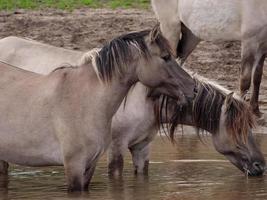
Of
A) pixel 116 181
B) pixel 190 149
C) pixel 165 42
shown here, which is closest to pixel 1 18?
pixel 190 149

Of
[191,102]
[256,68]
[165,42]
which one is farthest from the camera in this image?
[256,68]

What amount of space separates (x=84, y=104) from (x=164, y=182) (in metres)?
1.25


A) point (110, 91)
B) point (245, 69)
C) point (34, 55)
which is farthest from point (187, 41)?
point (110, 91)

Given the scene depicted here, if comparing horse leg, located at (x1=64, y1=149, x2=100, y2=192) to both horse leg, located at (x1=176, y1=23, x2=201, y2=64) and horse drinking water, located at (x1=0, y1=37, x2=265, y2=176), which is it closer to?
horse drinking water, located at (x1=0, y1=37, x2=265, y2=176)

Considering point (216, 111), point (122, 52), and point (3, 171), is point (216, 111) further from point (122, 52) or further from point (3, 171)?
point (3, 171)

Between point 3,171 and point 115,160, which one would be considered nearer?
point 3,171

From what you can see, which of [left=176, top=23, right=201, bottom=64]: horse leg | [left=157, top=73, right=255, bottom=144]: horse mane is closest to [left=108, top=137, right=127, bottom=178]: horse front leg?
[left=157, top=73, right=255, bottom=144]: horse mane

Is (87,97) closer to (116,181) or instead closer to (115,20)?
(116,181)

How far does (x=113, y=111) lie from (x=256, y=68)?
468cm

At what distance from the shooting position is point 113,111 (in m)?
7.67

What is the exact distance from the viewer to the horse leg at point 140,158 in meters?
8.95

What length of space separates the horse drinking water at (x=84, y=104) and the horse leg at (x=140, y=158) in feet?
4.20

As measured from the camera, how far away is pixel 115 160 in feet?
28.9

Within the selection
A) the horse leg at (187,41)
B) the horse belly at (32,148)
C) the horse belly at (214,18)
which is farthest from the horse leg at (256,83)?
the horse belly at (32,148)
